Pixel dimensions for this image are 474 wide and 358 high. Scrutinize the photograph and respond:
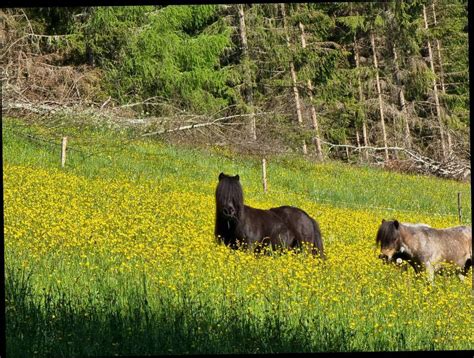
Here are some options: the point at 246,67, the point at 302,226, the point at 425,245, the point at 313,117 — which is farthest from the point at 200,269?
the point at 313,117

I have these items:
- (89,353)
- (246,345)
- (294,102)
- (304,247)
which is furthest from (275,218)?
(294,102)

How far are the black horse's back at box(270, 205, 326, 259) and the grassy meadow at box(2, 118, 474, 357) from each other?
28 cm

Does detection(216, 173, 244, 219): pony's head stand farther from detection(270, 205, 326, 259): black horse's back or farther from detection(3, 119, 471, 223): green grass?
detection(3, 119, 471, 223): green grass

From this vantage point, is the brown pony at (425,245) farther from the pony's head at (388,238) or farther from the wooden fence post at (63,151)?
the wooden fence post at (63,151)

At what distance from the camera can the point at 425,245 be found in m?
12.2

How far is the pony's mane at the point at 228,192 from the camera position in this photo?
1114cm

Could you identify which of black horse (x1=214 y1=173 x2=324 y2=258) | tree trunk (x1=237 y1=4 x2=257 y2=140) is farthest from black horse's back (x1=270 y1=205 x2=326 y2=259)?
tree trunk (x1=237 y1=4 x2=257 y2=140)

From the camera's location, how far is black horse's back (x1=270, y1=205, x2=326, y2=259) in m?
12.2

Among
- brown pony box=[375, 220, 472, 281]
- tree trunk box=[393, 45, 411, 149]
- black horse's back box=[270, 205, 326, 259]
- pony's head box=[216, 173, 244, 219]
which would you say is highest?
tree trunk box=[393, 45, 411, 149]

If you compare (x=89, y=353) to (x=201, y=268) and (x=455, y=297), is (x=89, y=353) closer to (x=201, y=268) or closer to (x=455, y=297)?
(x=201, y=268)

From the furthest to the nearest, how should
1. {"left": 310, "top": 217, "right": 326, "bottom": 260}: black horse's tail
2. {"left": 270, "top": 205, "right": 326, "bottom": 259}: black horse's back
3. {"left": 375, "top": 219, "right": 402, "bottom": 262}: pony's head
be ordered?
{"left": 310, "top": 217, "right": 326, "bottom": 260}: black horse's tail, {"left": 270, "top": 205, "right": 326, "bottom": 259}: black horse's back, {"left": 375, "top": 219, "right": 402, "bottom": 262}: pony's head

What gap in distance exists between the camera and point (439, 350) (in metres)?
8.96

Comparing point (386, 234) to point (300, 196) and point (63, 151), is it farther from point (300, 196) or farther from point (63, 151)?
point (63, 151)

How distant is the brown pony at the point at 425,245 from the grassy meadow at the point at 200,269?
0.32m
